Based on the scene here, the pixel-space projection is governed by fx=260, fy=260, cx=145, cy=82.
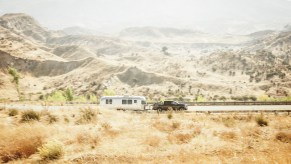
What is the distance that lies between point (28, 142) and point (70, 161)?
2.63m

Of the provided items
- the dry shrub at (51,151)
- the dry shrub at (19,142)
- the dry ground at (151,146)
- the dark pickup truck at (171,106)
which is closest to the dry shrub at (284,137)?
the dry ground at (151,146)

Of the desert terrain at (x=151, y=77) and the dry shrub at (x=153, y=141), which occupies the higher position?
the desert terrain at (x=151, y=77)

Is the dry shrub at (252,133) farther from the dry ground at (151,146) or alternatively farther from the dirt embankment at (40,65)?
the dirt embankment at (40,65)

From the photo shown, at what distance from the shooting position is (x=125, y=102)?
32.2 m

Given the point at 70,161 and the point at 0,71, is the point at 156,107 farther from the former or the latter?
the point at 0,71

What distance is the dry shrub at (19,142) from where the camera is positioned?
35.7ft

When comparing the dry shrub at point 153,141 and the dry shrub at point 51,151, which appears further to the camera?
the dry shrub at point 153,141

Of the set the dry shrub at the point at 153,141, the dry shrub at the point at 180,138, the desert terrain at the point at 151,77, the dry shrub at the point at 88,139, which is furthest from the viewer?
the desert terrain at the point at 151,77

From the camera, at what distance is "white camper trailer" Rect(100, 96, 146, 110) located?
3175cm

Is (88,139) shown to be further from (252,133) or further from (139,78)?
(139,78)

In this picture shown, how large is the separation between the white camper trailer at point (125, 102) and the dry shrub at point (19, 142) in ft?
63.4

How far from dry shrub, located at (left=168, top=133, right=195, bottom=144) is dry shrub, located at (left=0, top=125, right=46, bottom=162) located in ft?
20.9

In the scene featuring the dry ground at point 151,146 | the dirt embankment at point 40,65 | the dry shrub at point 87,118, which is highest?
the dirt embankment at point 40,65

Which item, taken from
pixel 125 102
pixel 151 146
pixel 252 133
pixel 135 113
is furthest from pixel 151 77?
pixel 151 146
